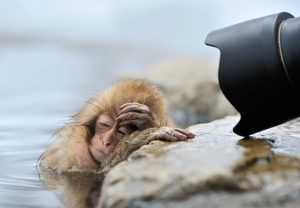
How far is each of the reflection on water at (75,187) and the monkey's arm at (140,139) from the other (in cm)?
12

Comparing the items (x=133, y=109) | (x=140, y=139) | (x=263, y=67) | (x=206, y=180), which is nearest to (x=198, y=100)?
(x=133, y=109)

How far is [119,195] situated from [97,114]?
59.2 inches

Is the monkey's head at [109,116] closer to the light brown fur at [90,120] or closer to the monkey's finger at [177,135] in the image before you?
the light brown fur at [90,120]

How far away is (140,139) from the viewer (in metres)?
2.94

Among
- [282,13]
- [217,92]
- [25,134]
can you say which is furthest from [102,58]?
[282,13]

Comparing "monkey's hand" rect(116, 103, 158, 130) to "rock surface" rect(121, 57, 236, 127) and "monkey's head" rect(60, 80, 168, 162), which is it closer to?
"monkey's head" rect(60, 80, 168, 162)

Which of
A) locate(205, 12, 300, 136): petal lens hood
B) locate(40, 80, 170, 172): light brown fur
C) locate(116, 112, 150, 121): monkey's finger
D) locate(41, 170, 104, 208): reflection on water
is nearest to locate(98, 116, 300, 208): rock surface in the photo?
locate(205, 12, 300, 136): petal lens hood

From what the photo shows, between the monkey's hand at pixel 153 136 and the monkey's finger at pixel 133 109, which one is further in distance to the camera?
the monkey's finger at pixel 133 109

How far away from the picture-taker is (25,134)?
510 centimetres

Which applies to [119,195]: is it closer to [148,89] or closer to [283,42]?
[283,42]

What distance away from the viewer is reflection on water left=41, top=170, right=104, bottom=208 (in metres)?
2.54

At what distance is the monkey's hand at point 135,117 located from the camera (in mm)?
3195

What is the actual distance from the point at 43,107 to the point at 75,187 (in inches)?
161

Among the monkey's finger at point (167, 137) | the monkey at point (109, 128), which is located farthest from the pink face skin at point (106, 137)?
the monkey's finger at point (167, 137)
